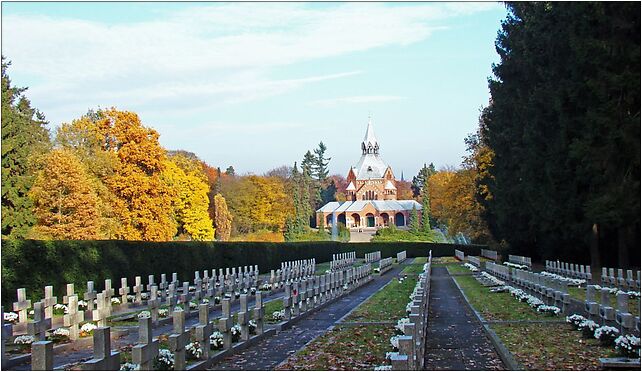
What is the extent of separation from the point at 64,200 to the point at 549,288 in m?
29.1

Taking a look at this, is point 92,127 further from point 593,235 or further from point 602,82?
point 602,82

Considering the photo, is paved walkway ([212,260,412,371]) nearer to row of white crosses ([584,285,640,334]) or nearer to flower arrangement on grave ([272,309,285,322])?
flower arrangement on grave ([272,309,285,322])

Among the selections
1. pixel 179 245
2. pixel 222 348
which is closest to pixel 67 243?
pixel 179 245

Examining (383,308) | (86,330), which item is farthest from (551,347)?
(383,308)

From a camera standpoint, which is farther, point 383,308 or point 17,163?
point 17,163

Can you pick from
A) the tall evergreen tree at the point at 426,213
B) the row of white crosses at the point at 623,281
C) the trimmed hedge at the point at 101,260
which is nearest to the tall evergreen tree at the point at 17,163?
the trimmed hedge at the point at 101,260

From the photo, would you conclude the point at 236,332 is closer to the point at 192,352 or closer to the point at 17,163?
the point at 192,352

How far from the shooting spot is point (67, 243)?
25562mm

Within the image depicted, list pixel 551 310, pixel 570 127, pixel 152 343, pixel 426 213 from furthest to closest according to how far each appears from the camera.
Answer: pixel 426 213
pixel 570 127
pixel 551 310
pixel 152 343

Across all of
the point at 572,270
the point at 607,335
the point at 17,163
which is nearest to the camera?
the point at 607,335

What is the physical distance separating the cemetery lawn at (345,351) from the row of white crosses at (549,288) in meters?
4.57

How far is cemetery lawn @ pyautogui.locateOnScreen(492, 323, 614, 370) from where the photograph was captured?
11.4 meters

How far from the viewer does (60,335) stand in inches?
588

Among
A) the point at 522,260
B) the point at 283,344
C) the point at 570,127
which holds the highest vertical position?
the point at 570,127
